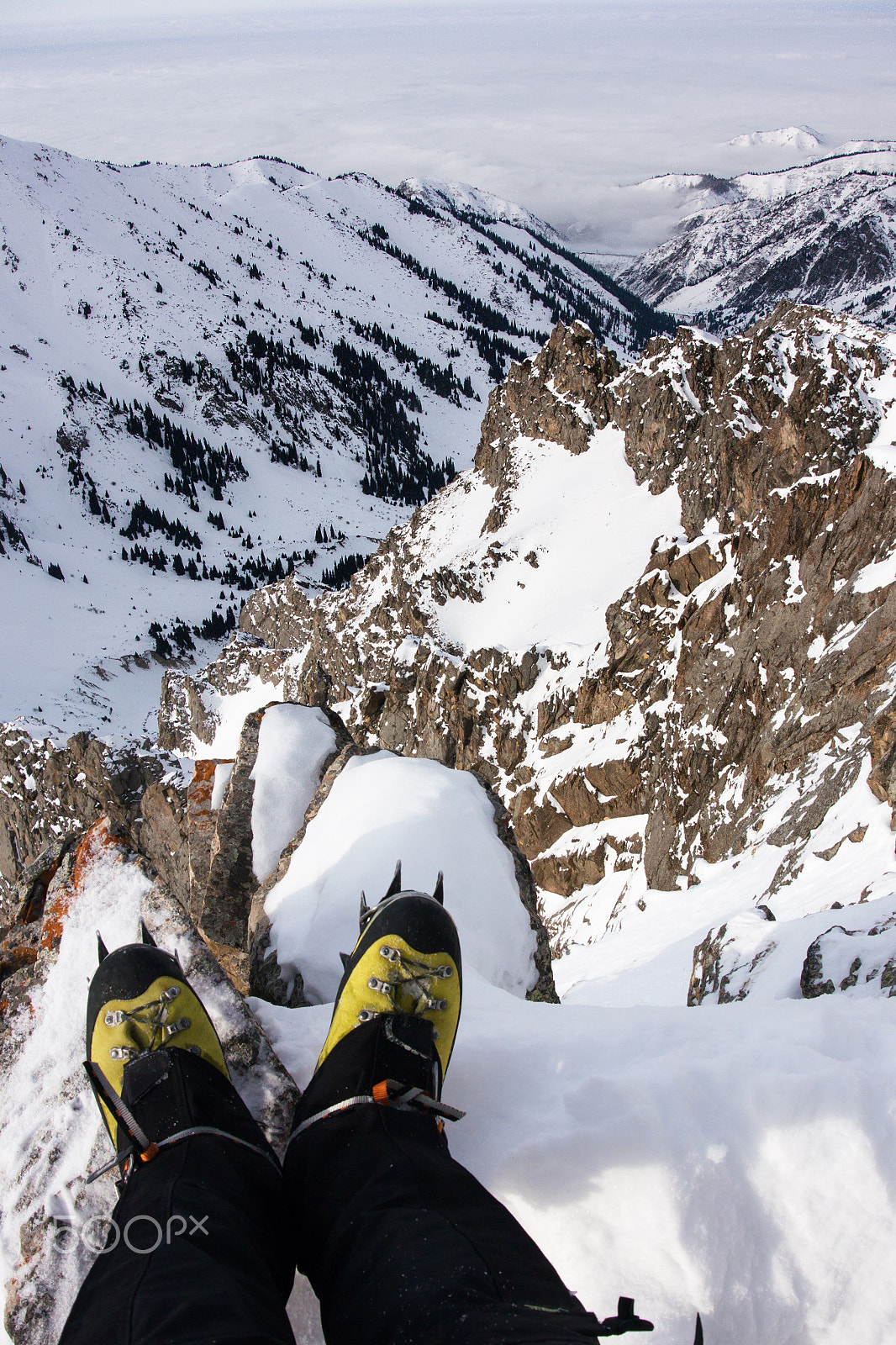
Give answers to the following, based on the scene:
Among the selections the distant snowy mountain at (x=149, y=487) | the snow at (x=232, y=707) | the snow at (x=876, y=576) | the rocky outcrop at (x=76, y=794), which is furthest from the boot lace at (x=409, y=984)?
the distant snowy mountain at (x=149, y=487)

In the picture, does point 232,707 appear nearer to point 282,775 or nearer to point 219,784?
point 219,784

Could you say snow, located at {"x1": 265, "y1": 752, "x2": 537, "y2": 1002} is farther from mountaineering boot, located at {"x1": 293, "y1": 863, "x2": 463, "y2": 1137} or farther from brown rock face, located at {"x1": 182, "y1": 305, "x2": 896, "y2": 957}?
brown rock face, located at {"x1": 182, "y1": 305, "x2": 896, "y2": 957}

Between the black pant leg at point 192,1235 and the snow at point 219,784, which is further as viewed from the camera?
the snow at point 219,784

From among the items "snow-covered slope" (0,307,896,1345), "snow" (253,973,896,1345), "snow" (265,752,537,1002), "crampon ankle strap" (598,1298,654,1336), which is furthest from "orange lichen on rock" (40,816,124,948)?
"crampon ankle strap" (598,1298,654,1336)

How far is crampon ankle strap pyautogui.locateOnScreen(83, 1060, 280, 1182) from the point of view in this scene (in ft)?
10.1

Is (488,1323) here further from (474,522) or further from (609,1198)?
(474,522)

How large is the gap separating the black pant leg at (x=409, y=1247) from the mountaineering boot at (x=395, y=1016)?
0.13 meters

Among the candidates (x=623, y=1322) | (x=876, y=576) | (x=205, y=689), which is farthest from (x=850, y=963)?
(x=205, y=689)

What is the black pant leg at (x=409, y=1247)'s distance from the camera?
2.09m

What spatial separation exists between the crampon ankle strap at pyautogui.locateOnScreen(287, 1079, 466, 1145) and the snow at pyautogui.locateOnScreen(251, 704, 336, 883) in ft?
23.3

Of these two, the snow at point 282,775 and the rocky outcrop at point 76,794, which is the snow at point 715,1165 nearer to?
the snow at point 282,775

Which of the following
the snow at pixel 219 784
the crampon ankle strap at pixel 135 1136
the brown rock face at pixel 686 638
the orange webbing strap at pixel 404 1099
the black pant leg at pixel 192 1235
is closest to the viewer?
the black pant leg at pixel 192 1235

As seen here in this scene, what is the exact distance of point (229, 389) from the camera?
628 feet

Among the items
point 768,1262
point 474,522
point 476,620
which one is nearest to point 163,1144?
point 768,1262
